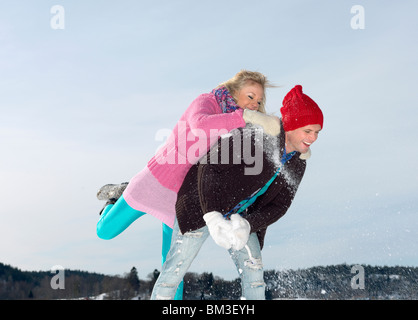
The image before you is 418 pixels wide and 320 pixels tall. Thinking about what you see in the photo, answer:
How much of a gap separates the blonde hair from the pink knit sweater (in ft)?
0.81

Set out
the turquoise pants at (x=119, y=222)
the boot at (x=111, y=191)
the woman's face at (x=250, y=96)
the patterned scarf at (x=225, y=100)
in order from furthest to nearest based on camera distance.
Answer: the boot at (x=111, y=191) < the turquoise pants at (x=119, y=222) < the woman's face at (x=250, y=96) < the patterned scarf at (x=225, y=100)

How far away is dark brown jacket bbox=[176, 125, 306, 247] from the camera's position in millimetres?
3586

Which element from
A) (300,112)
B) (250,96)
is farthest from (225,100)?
(300,112)

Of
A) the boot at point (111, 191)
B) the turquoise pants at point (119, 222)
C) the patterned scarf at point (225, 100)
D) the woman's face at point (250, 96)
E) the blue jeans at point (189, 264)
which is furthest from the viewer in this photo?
the boot at point (111, 191)

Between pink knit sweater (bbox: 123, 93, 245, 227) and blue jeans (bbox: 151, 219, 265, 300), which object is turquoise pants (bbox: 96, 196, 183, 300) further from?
blue jeans (bbox: 151, 219, 265, 300)

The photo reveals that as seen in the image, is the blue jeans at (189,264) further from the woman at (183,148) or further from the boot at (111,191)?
the boot at (111,191)

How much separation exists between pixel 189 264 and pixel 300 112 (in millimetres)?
1467

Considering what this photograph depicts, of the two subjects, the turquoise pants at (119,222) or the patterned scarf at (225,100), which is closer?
the patterned scarf at (225,100)

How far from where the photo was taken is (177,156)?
3994mm

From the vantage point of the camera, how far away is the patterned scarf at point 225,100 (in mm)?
3859

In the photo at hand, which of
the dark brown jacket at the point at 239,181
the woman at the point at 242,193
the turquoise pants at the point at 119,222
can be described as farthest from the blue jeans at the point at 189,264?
the turquoise pants at the point at 119,222
